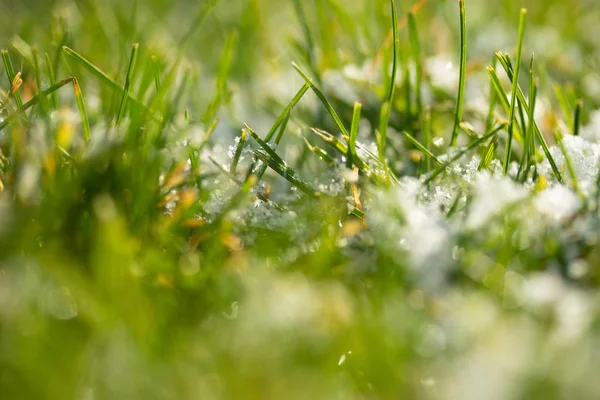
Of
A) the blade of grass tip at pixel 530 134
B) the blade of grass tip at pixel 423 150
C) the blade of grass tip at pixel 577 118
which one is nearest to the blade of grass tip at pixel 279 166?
the blade of grass tip at pixel 423 150

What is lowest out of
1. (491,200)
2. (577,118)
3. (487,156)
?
(491,200)

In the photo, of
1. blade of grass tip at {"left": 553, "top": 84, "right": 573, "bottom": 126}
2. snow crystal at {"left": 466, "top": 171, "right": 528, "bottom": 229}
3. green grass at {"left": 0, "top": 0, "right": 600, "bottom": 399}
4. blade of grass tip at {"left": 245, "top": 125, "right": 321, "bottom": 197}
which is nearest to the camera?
green grass at {"left": 0, "top": 0, "right": 600, "bottom": 399}

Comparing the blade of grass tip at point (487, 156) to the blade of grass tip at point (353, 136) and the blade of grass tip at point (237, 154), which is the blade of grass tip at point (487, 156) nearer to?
the blade of grass tip at point (353, 136)

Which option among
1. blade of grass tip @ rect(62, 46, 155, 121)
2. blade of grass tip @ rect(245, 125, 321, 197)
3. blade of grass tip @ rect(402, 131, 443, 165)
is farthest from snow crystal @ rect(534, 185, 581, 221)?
blade of grass tip @ rect(62, 46, 155, 121)

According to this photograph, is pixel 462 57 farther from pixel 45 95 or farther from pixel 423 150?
pixel 45 95

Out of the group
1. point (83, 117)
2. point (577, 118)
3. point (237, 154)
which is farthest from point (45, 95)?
point (577, 118)

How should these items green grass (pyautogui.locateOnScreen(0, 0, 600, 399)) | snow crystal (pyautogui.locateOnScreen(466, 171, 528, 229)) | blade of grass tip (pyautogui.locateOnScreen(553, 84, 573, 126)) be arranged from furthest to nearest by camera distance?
blade of grass tip (pyautogui.locateOnScreen(553, 84, 573, 126)) → snow crystal (pyautogui.locateOnScreen(466, 171, 528, 229)) → green grass (pyautogui.locateOnScreen(0, 0, 600, 399))

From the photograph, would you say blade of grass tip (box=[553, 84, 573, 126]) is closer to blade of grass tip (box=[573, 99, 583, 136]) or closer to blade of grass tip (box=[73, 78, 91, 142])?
blade of grass tip (box=[573, 99, 583, 136])

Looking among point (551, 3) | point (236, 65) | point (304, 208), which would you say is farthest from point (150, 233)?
point (551, 3)
